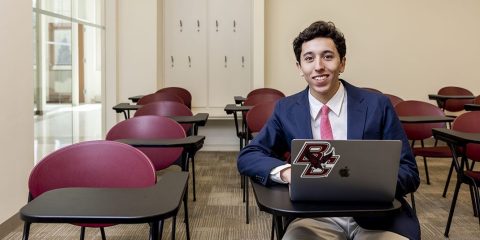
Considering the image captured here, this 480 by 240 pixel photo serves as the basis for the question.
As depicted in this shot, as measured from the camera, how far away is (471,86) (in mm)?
7574

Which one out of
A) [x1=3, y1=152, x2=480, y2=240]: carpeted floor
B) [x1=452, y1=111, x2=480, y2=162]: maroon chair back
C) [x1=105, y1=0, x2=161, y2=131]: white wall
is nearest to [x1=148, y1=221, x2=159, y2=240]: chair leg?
[x1=3, y1=152, x2=480, y2=240]: carpeted floor

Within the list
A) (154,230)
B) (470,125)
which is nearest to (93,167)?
(154,230)

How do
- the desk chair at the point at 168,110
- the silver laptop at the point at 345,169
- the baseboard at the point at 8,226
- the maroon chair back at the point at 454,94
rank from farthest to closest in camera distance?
the maroon chair back at the point at 454,94 → the desk chair at the point at 168,110 → the baseboard at the point at 8,226 → the silver laptop at the point at 345,169

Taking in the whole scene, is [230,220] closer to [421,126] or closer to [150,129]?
[150,129]

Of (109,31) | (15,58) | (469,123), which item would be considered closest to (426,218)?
(469,123)

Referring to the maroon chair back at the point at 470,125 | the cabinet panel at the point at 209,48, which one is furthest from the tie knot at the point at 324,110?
the cabinet panel at the point at 209,48

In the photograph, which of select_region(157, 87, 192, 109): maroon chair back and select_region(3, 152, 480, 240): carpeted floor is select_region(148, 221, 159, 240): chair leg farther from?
select_region(157, 87, 192, 109): maroon chair back

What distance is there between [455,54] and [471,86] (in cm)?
55

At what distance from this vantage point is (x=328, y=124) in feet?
6.07

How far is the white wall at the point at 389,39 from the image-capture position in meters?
7.34

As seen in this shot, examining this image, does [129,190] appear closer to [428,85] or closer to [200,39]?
[200,39]

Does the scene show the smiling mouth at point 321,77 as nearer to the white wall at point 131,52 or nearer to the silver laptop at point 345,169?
the silver laptop at point 345,169

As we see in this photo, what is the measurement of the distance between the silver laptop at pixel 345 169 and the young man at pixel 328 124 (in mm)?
218

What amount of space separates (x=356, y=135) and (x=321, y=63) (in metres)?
0.29
